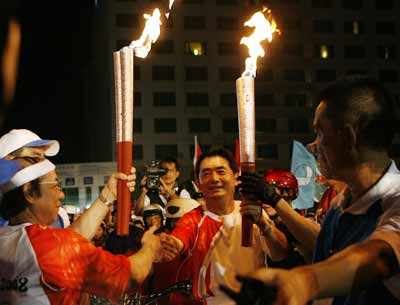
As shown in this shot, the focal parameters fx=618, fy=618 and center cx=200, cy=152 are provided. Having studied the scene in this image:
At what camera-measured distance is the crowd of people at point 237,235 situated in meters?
1.85

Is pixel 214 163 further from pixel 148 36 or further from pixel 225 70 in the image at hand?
pixel 225 70

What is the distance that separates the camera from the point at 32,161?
11.7 ft

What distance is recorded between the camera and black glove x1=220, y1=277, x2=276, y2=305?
5.14 feet

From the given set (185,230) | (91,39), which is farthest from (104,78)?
(185,230)

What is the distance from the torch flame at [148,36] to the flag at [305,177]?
4933mm

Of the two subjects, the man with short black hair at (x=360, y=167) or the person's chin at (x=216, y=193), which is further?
the person's chin at (x=216, y=193)

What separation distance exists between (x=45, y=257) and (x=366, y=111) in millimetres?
1773

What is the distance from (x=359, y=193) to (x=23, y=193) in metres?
1.89

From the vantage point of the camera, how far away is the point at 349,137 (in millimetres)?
2312

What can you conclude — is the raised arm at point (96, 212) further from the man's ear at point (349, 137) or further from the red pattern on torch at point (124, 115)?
the man's ear at point (349, 137)

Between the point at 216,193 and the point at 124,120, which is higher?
the point at 124,120

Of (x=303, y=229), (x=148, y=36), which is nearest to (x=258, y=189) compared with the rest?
(x=303, y=229)

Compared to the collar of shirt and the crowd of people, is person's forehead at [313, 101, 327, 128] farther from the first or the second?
the collar of shirt

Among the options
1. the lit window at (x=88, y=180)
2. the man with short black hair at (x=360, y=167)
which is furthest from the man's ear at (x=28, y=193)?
the lit window at (x=88, y=180)
